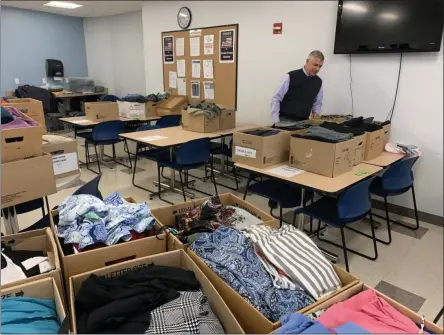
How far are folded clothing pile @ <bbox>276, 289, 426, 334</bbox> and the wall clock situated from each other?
185 inches

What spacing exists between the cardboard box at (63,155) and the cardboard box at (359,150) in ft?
6.66

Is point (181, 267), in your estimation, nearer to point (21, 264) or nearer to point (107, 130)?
point (21, 264)

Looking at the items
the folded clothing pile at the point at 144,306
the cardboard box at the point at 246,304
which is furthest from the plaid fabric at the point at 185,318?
the cardboard box at the point at 246,304

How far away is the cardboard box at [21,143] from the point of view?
5.96ft

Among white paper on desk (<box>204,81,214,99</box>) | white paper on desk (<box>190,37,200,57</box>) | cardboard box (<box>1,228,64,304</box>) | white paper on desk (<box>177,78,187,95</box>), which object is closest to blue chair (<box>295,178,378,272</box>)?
cardboard box (<box>1,228,64,304</box>)

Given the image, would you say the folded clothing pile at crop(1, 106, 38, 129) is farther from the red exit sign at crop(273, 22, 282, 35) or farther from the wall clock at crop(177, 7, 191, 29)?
the wall clock at crop(177, 7, 191, 29)

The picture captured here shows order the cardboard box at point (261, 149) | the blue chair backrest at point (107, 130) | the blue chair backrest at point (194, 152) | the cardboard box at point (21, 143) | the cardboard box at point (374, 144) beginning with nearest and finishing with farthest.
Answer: the cardboard box at point (21, 143), the cardboard box at point (261, 149), the cardboard box at point (374, 144), the blue chair backrest at point (194, 152), the blue chair backrest at point (107, 130)

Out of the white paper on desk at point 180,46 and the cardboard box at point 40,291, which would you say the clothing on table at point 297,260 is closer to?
the cardboard box at point 40,291

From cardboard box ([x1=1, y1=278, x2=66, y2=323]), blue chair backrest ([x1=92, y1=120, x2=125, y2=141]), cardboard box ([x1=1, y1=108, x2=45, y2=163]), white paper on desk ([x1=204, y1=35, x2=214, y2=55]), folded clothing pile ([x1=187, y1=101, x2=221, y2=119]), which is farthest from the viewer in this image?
white paper on desk ([x1=204, y1=35, x2=214, y2=55])

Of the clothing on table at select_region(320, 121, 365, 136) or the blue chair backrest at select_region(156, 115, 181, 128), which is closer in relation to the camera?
the clothing on table at select_region(320, 121, 365, 136)

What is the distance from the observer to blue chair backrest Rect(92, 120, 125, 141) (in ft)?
13.7

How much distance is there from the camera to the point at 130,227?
160cm

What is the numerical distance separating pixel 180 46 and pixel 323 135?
11.8 ft

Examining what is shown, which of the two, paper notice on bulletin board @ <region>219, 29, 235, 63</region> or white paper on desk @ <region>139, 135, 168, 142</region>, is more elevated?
paper notice on bulletin board @ <region>219, 29, 235, 63</region>
